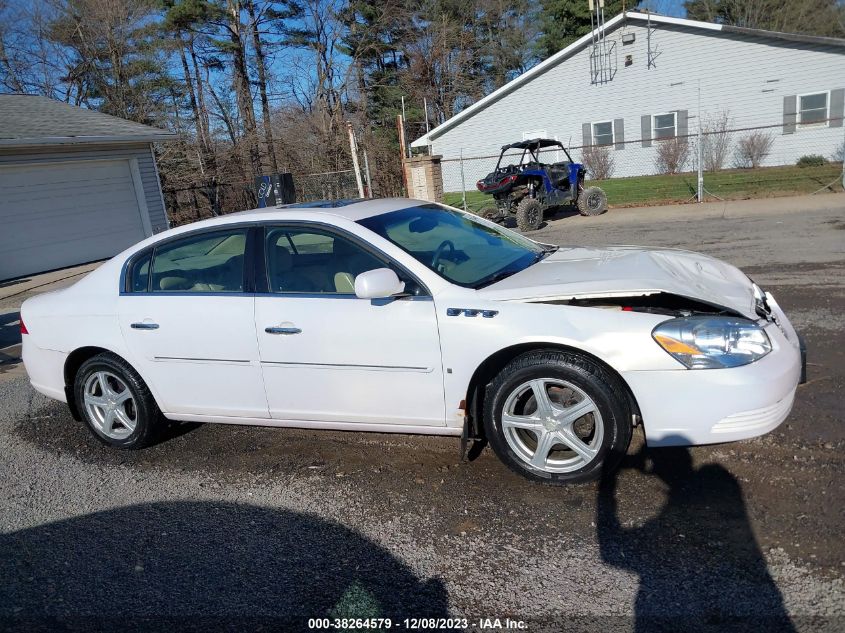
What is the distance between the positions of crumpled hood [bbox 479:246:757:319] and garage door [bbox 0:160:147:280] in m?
13.9

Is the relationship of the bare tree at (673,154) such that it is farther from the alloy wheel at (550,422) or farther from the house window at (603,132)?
the alloy wheel at (550,422)

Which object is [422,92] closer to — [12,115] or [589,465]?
[12,115]

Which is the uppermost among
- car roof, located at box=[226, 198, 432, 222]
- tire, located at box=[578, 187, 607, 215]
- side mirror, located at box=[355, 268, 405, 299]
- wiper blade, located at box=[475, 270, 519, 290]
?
car roof, located at box=[226, 198, 432, 222]

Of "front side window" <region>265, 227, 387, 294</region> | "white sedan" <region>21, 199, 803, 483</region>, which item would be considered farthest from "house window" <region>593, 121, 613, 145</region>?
"front side window" <region>265, 227, 387, 294</region>

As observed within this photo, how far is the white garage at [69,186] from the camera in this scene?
14.1 metres

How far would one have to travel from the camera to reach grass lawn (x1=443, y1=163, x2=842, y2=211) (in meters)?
17.0

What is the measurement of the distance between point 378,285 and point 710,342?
1638 mm

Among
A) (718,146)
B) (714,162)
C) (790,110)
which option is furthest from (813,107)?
(714,162)

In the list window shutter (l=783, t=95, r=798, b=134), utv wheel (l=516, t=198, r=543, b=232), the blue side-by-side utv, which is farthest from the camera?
window shutter (l=783, t=95, r=798, b=134)

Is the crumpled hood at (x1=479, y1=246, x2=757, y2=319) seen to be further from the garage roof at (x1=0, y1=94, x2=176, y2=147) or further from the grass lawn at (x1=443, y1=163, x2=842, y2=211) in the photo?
the grass lawn at (x1=443, y1=163, x2=842, y2=211)

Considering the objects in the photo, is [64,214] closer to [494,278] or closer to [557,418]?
[494,278]

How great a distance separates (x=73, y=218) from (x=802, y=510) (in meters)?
16.2

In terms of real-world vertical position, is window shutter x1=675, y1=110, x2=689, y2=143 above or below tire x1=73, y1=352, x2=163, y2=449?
above

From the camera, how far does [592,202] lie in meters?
16.0
